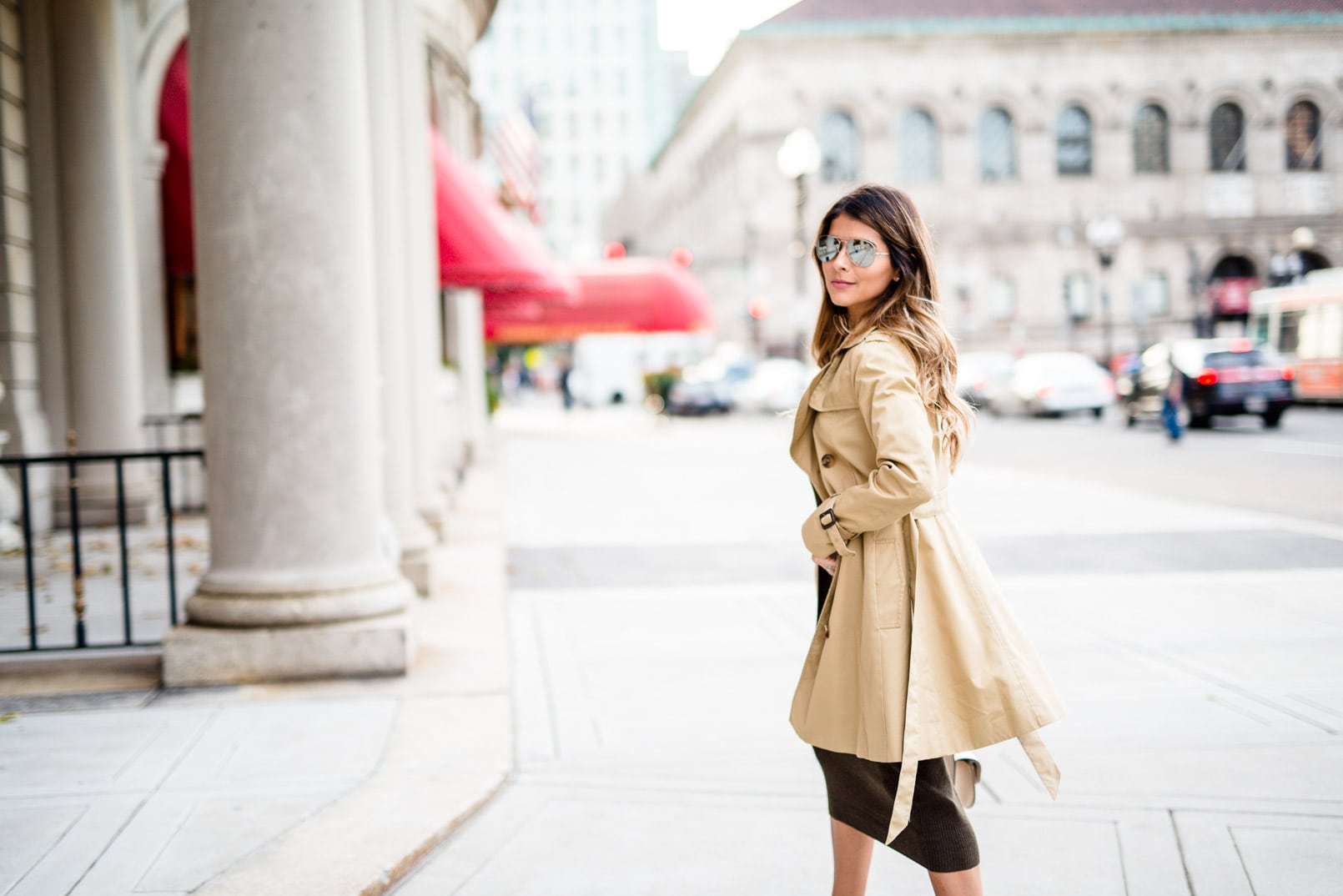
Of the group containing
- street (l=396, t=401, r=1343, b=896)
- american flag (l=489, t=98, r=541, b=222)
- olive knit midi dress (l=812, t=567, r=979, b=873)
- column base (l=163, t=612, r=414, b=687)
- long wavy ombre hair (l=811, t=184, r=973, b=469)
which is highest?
american flag (l=489, t=98, r=541, b=222)

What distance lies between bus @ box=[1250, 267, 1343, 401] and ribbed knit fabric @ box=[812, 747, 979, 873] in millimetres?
31898

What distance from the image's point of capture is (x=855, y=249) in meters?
2.99

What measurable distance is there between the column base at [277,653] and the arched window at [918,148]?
180 feet

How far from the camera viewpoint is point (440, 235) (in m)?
13.6

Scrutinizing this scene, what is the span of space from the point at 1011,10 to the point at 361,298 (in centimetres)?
5848

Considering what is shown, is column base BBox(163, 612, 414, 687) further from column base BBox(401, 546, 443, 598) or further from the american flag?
the american flag

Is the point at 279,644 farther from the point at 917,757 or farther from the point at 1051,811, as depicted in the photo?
the point at 917,757

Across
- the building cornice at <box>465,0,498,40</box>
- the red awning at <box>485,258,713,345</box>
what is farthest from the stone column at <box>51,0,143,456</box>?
the red awning at <box>485,258,713,345</box>

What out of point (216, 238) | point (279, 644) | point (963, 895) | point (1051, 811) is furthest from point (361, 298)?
point (963, 895)

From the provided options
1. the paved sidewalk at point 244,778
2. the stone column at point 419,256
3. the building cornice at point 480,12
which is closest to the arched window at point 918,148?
the building cornice at point 480,12

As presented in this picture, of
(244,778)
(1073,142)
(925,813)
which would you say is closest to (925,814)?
(925,813)

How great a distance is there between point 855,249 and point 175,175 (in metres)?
11.5

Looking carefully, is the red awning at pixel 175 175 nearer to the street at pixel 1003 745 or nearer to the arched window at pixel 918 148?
the street at pixel 1003 745

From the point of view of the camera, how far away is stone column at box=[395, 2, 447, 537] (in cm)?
1038
